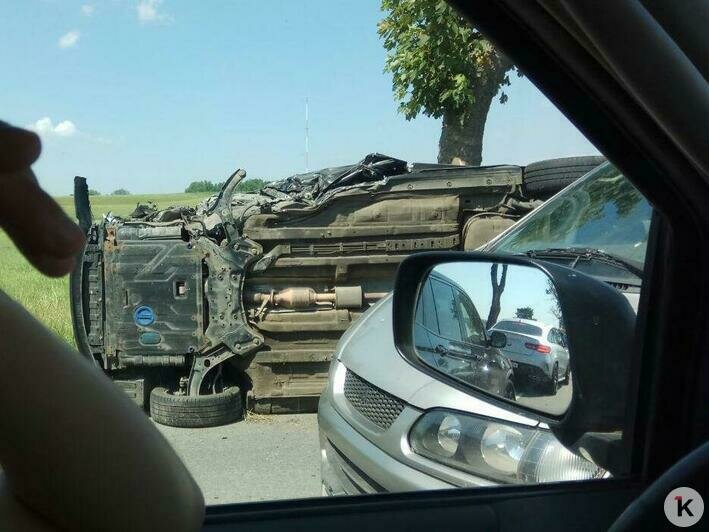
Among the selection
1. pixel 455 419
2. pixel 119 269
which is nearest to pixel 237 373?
pixel 119 269

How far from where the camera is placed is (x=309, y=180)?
7148mm

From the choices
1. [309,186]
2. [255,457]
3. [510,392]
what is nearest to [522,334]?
[510,392]

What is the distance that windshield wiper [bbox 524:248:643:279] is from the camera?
196 cm

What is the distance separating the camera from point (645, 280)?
1.70 meters

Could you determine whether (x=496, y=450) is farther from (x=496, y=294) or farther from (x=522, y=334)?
(x=496, y=294)

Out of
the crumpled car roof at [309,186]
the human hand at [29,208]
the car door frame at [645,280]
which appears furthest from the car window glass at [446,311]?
the crumpled car roof at [309,186]

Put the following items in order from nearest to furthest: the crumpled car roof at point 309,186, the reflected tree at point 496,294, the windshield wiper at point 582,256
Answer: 1. the windshield wiper at point 582,256
2. the reflected tree at point 496,294
3. the crumpled car roof at point 309,186

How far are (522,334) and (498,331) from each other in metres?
0.10

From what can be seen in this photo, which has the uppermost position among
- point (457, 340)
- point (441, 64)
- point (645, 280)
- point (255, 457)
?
point (441, 64)

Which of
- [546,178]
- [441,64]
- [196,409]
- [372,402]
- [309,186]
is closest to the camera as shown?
[441,64]

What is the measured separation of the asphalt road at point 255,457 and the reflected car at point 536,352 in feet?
2.00

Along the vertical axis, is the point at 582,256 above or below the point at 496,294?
above

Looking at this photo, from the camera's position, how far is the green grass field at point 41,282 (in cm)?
92

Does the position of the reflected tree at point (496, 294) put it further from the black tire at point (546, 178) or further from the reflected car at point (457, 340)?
the black tire at point (546, 178)
